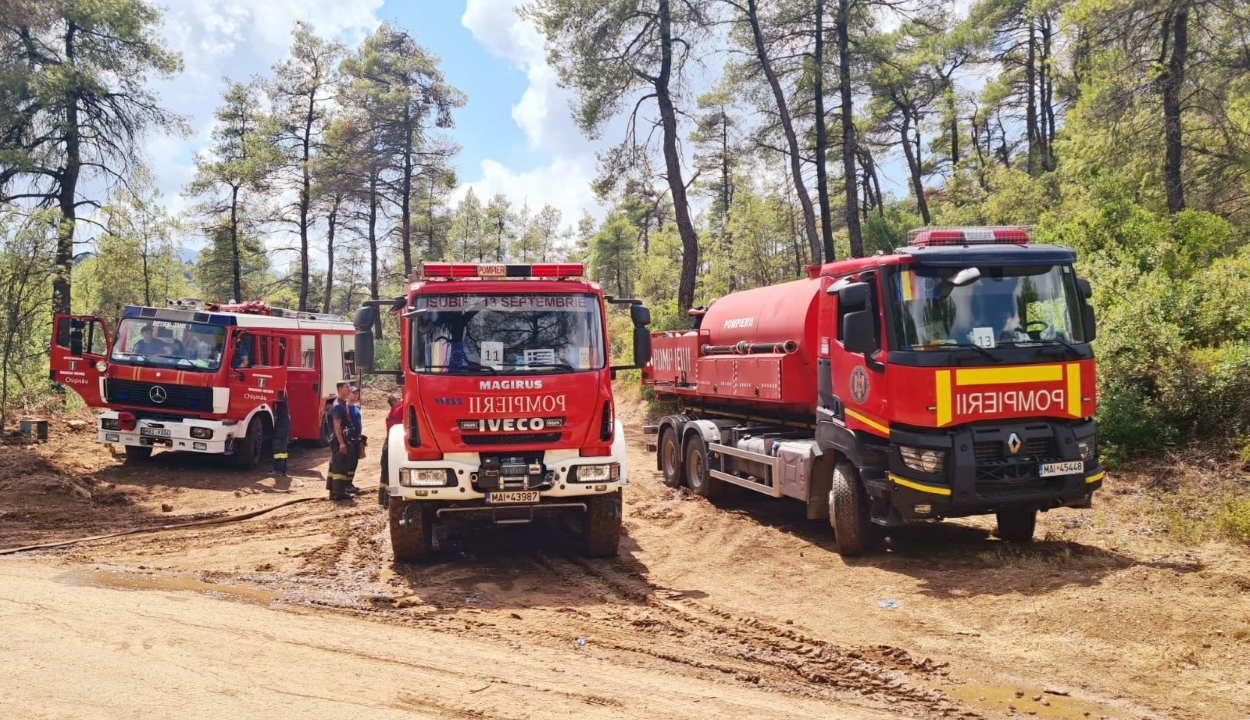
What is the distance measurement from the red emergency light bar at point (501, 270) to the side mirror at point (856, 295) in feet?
8.42

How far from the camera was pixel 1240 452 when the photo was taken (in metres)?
9.45

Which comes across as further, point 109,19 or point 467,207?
point 467,207

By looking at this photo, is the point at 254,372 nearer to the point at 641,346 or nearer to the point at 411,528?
the point at 411,528

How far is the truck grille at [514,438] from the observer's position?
25.0ft

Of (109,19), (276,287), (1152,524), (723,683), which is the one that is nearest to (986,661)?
(723,683)

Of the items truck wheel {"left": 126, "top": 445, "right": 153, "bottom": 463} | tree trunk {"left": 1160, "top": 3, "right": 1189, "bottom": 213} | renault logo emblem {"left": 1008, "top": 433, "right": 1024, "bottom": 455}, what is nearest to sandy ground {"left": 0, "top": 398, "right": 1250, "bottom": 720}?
renault logo emblem {"left": 1008, "top": 433, "right": 1024, "bottom": 455}

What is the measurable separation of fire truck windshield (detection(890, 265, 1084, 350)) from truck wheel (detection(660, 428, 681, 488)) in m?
5.77

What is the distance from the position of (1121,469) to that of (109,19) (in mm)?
23490

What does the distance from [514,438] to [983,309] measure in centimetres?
445

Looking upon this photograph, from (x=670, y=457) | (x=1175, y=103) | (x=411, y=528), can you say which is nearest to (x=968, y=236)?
(x=411, y=528)

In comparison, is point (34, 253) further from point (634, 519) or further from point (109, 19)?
point (634, 519)

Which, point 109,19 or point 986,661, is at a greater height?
point 109,19

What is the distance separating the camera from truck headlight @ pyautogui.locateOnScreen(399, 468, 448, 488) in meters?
7.48

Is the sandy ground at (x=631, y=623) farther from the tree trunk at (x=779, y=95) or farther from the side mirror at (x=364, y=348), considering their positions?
the tree trunk at (x=779, y=95)
